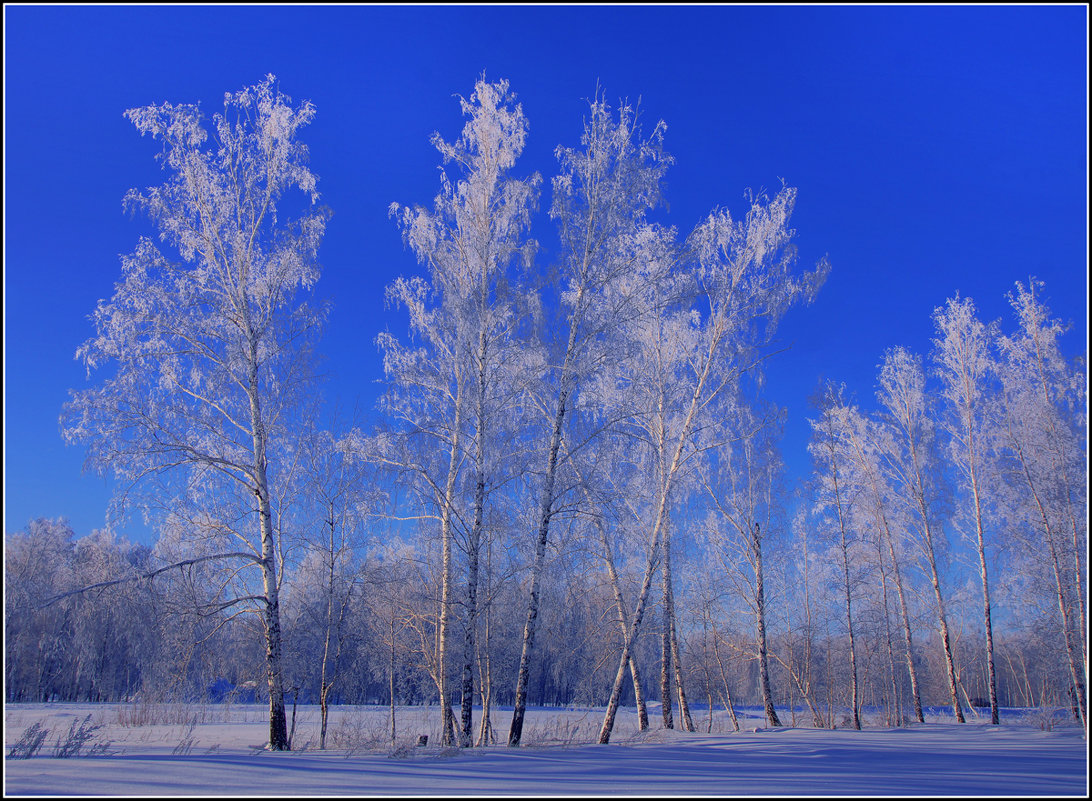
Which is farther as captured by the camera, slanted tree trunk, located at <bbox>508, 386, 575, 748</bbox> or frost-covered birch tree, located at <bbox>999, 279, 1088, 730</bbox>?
frost-covered birch tree, located at <bbox>999, 279, 1088, 730</bbox>

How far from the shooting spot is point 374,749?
8531 millimetres

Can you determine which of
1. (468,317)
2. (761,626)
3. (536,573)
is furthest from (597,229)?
(761,626)

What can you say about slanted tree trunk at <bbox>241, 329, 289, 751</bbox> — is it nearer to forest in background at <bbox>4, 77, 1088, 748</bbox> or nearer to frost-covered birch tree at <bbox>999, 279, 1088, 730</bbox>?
forest in background at <bbox>4, 77, 1088, 748</bbox>

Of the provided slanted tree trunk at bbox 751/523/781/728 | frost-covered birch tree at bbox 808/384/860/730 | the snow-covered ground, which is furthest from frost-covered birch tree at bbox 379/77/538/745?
frost-covered birch tree at bbox 808/384/860/730

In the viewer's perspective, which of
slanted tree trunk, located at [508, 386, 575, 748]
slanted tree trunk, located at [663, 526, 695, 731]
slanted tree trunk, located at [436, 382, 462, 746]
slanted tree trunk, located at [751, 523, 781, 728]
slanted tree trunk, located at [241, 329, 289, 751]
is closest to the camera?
slanted tree trunk, located at [241, 329, 289, 751]

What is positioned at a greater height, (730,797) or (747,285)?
(747,285)

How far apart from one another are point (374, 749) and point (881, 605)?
69.2 feet

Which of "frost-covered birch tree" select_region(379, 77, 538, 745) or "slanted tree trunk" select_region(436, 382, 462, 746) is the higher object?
"frost-covered birch tree" select_region(379, 77, 538, 745)

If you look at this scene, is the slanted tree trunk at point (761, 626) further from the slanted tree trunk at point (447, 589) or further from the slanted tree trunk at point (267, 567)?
the slanted tree trunk at point (267, 567)

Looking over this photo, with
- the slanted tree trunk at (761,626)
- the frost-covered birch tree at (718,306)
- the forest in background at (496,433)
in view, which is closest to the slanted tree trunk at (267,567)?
the forest in background at (496,433)

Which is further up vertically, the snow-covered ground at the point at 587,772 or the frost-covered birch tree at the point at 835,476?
the frost-covered birch tree at the point at 835,476

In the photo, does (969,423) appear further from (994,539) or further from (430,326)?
(430,326)

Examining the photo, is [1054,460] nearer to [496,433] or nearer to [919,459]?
[919,459]

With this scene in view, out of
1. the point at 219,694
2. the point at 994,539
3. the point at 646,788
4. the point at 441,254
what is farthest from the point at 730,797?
the point at 219,694
